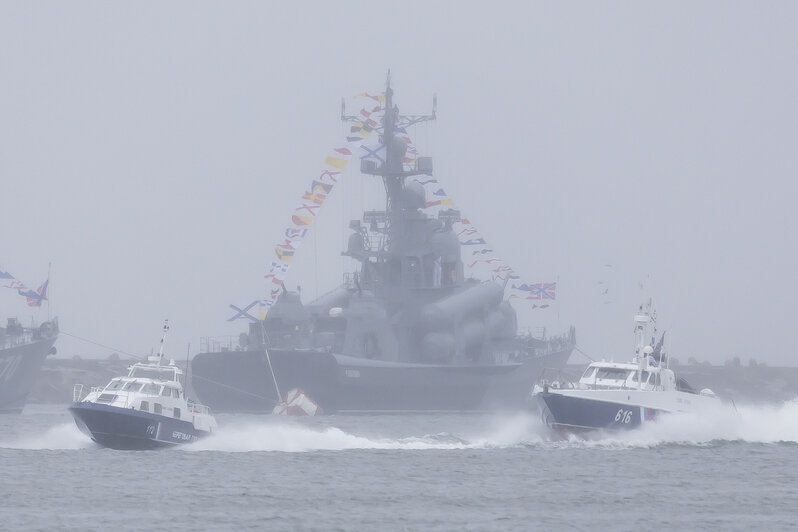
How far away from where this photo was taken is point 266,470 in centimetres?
4628

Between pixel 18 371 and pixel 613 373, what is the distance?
159ft

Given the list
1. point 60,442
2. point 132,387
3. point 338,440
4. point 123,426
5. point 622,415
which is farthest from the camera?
point 338,440

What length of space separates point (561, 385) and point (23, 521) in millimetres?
23137

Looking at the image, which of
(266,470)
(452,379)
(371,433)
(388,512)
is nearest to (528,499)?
(388,512)

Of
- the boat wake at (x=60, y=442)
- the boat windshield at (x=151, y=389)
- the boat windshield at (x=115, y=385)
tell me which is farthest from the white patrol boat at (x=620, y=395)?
the boat wake at (x=60, y=442)

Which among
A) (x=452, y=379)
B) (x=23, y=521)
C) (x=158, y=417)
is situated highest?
(x=452, y=379)

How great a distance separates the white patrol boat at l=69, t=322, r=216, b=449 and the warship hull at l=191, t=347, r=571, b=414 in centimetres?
4127

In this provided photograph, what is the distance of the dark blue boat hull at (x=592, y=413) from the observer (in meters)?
51.9

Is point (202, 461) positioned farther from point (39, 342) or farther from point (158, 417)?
point (39, 342)

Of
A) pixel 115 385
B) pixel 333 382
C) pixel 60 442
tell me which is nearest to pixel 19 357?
pixel 333 382

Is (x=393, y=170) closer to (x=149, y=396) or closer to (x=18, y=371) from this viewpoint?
(x=18, y=371)

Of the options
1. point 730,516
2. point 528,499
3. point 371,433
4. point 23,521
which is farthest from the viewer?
point 371,433

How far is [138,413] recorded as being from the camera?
48.1 m

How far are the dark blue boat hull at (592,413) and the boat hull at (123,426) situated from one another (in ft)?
43.6
